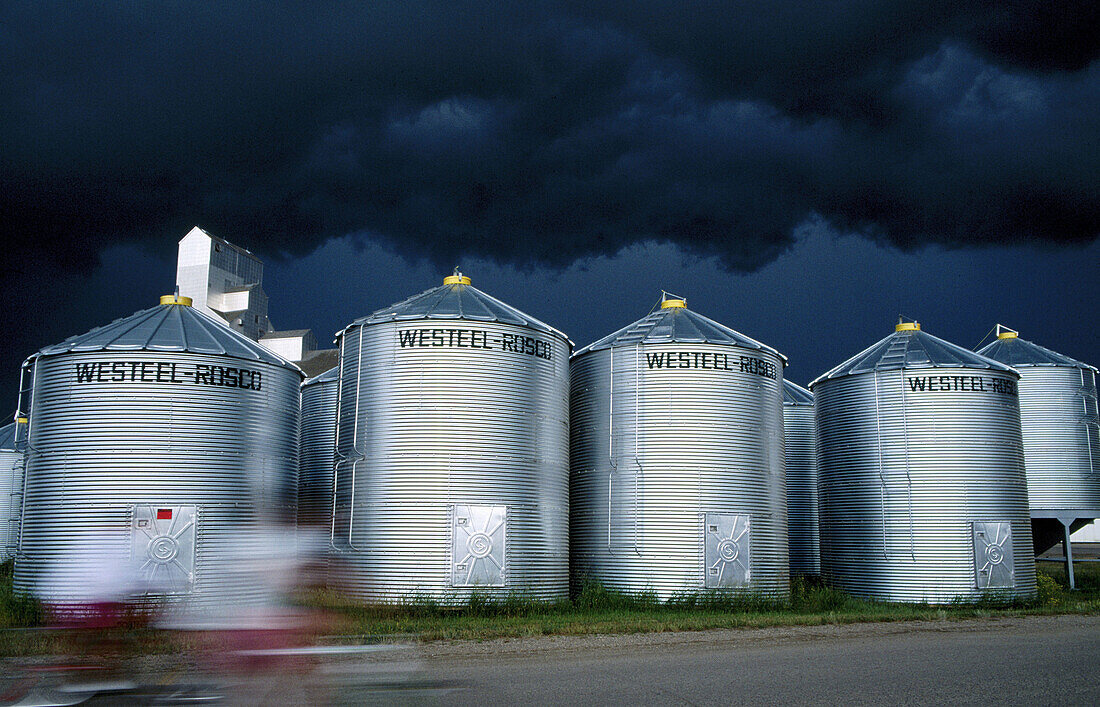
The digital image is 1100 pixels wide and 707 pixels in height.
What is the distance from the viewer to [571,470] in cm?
2717

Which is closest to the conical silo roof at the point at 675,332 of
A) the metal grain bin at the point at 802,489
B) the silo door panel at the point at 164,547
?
the metal grain bin at the point at 802,489

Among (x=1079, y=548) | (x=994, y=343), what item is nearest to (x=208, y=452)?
(x=994, y=343)

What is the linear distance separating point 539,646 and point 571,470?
10556mm

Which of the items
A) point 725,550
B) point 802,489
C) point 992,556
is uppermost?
point 802,489

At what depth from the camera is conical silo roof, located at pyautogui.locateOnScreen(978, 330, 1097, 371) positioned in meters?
35.5

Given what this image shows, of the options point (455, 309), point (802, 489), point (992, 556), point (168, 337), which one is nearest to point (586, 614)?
point (455, 309)

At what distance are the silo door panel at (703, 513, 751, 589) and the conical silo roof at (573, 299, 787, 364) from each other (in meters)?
5.13

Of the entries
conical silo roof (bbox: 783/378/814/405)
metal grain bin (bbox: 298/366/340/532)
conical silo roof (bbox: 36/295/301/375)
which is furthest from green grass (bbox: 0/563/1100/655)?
conical silo roof (bbox: 783/378/814/405)

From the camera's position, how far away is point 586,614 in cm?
2167

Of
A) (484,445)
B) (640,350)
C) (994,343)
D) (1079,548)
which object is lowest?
(1079,548)

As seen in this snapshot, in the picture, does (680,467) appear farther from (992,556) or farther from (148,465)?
(148,465)

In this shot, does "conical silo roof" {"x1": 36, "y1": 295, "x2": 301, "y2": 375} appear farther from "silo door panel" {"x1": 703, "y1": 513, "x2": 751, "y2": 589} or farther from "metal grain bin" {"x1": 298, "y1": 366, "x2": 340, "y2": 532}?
"silo door panel" {"x1": 703, "y1": 513, "x2": 751, "y2": 589}

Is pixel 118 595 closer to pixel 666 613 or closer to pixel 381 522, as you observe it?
pixel 381 522

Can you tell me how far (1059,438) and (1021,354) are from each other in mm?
3785
